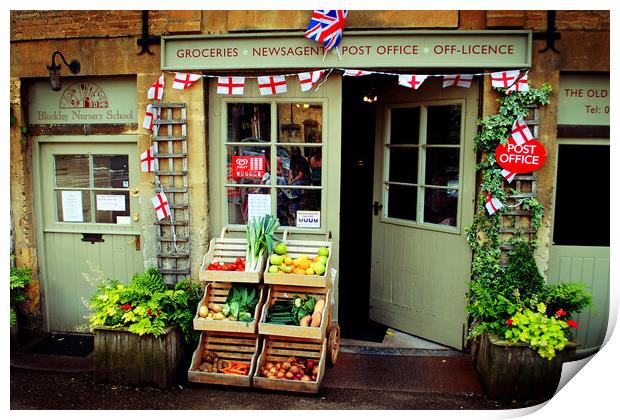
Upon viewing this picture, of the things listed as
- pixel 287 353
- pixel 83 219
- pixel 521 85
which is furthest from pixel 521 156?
pixel 83 219

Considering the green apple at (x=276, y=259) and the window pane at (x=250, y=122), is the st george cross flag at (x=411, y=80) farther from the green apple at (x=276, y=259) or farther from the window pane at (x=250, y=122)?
the green apple at (x=276, y=259)

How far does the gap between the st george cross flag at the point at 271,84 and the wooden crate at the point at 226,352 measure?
258 centimetres

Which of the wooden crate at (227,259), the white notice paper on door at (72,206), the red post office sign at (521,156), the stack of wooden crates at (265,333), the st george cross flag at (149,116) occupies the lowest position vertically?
the stack of wooden crates at (265,333)

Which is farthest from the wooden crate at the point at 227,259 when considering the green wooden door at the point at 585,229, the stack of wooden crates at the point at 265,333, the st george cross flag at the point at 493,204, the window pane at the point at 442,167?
the green wooden door at the point at 585,229

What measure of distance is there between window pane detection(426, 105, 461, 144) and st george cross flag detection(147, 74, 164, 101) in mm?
2997

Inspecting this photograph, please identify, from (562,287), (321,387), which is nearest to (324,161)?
(321,387)

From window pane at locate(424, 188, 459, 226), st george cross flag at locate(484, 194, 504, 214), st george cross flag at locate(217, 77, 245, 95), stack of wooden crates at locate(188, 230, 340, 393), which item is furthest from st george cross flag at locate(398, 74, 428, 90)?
stack of wooden crates at locate(188, 230, 340, 393)

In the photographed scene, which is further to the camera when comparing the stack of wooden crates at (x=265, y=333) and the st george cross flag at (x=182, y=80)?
the st george cross flag at (x=182, y=80)

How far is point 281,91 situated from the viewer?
18.1 ft

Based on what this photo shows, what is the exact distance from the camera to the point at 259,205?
5.81 m

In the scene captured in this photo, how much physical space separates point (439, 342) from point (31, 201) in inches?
201

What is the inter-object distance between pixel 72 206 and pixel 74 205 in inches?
1.2

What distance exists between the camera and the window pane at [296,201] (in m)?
5.78

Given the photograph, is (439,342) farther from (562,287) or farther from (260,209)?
(260,209)
